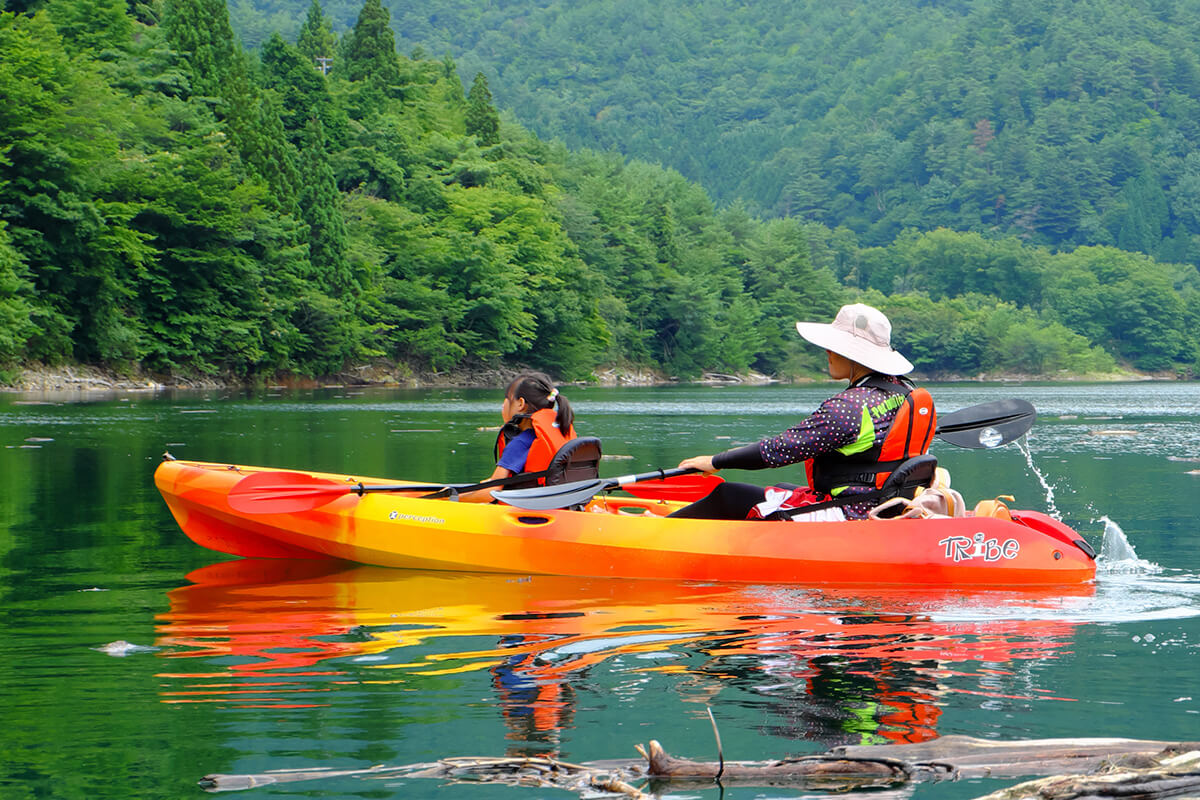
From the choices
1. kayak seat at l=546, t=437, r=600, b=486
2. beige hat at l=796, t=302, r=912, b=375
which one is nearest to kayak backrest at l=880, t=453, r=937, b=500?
beige hat at l=796, t=302, r=912, b=375

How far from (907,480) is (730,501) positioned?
3.54 ft

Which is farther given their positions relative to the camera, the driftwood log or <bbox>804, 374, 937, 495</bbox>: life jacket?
<bbox>804, 374, 937, 495</bbox>: life jacket

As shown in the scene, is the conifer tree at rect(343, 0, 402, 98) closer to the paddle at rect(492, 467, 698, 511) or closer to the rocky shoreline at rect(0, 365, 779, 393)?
the rocky shoreline at rect(0, 365, 779, 393)

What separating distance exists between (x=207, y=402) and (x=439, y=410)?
17.6 ft

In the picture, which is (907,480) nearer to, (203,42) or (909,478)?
(909,478)

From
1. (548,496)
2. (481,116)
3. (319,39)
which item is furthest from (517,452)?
(319,39)

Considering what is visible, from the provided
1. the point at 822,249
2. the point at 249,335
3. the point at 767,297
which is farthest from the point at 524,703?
the point at 822,249

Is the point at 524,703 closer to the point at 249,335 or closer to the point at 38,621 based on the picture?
the point at 38,621

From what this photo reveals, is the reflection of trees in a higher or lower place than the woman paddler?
lower

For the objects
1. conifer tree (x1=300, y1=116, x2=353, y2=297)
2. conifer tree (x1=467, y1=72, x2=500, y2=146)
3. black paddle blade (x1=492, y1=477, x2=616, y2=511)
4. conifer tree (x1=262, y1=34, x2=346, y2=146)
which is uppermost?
conifer tree (x1=467, y1=72, x2=500, y2=146)

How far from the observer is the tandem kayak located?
732 cm

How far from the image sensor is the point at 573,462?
8.05 meters

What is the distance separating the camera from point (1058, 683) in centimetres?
526

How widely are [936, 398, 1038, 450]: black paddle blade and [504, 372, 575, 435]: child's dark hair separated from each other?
2451 millimetres
